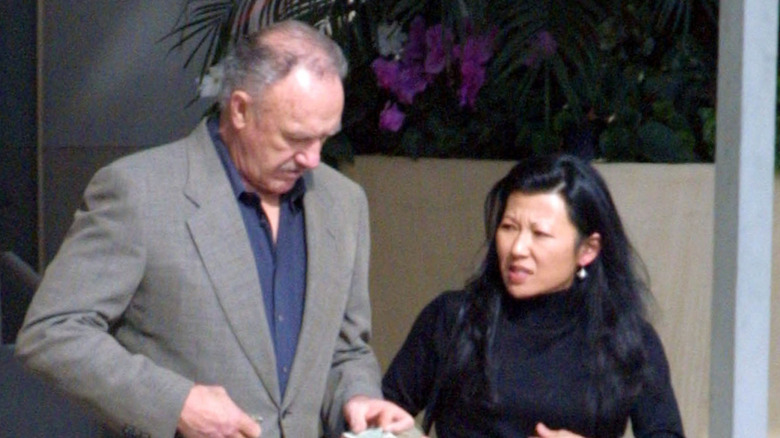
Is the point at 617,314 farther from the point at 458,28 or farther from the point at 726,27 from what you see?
the point at 458,28

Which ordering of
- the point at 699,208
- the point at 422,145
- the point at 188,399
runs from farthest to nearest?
1. the point at 422,145
2. the point at 699,208
3. the point at 188,399

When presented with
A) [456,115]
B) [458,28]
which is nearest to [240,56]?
[458,28]

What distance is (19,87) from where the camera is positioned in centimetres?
698

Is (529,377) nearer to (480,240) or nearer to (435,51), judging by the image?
(480,240)

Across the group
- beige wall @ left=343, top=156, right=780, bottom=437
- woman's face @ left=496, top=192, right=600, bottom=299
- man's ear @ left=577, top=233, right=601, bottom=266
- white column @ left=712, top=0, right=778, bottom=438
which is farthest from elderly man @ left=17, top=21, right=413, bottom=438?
beige wall @ left=343, top=156, right=780, bottom=437

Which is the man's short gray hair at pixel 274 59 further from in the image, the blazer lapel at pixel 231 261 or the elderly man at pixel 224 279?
the blazer lapel at pixel 231 261

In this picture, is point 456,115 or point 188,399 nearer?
point 188,399

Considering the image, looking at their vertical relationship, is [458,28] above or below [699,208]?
above

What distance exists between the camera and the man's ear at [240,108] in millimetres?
3123

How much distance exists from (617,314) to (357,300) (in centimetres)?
60

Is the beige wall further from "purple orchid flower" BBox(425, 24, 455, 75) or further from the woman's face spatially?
the woman's face

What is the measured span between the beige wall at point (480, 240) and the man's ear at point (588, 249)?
74 cm

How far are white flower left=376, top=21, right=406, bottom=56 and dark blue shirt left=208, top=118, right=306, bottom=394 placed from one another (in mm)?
2108

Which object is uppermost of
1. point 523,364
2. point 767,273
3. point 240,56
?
point 240,56
